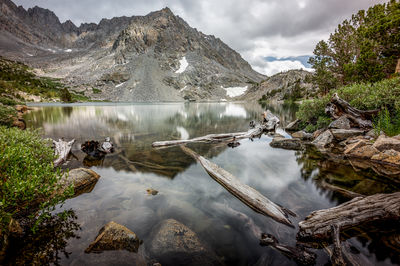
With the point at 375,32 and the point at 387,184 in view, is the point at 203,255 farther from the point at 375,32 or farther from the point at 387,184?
the point at 375,32

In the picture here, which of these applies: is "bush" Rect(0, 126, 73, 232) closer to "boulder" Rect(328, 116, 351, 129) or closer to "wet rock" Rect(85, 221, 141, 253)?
"wet rock" Rect(85, 221, 141, 253)

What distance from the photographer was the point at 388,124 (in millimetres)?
11344

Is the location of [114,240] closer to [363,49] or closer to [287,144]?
[287,144]

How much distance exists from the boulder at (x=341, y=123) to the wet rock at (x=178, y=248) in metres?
15.6

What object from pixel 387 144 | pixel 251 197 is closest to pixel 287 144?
pixel 387 144

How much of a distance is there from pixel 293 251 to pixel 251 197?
2.16m

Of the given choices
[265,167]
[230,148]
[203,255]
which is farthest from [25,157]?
[230,148]

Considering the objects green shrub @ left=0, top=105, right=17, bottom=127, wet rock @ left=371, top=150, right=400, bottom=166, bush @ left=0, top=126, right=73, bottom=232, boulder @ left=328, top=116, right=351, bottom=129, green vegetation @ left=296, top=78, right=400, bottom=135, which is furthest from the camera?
green shrub @ left=0, top=105, right=17, bottom=127

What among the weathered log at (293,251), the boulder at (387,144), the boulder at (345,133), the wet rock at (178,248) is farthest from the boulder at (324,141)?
the wet rock at (178,248)

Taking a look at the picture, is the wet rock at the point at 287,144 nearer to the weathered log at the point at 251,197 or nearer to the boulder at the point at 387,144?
the boulder at the point at 387,144

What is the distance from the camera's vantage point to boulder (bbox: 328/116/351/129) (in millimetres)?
14109

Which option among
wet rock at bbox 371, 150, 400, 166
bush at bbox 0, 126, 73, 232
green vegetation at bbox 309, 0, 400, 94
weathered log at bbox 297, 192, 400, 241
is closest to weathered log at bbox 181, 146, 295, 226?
weathered log at bbox 297, 192, 400, 241

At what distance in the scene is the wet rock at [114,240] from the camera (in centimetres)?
441

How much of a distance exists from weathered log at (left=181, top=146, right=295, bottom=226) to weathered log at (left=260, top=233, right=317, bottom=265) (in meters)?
Result: 0.91
